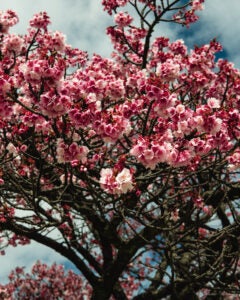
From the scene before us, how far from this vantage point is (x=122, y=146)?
4750 mm

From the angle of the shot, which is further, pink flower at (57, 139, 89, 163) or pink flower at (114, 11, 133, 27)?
pink flower at (114, 11, 133, 27)

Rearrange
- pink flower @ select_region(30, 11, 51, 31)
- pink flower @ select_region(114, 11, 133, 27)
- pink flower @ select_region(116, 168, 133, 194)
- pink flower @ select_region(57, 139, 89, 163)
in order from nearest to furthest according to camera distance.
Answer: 1. pink flower @ select_region(116, 168, 133, 194)
2. pink flower @ select_region(57, 139, 89, 163)
3. pink flower @ select_region(30, 11, 51, 31)
4. pink flower @ select_region(114, 11, 133, 27)

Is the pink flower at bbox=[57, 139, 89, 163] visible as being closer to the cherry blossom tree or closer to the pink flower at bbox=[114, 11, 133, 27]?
the cherry blossom tree

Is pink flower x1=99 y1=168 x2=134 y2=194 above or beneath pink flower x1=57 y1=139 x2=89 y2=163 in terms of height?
beneath

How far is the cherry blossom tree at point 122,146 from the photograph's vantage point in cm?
353


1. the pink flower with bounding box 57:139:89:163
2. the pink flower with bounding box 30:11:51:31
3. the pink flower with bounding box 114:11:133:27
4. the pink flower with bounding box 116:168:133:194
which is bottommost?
the pink flower with bounding box 116:168:133:194

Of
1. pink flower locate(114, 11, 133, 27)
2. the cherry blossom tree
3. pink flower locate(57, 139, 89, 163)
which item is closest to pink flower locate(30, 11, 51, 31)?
the cherry blossom tree

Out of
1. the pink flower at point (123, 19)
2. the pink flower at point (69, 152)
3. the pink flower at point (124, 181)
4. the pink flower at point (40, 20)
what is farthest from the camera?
the pink flower at point (123, 19)

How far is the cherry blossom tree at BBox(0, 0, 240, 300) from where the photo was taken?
353cm

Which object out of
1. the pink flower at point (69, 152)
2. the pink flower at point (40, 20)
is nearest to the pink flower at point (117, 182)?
the pink flower at point (69, 152)

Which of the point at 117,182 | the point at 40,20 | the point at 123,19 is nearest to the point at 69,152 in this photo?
the point at 117,182

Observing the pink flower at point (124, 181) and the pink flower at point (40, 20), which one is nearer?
the pink flower at point (124, 181)

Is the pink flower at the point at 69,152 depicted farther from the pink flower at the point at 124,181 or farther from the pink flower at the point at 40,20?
the pink flower at the point at 40,20

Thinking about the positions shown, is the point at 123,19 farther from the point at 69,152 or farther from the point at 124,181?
the point at 124,181
